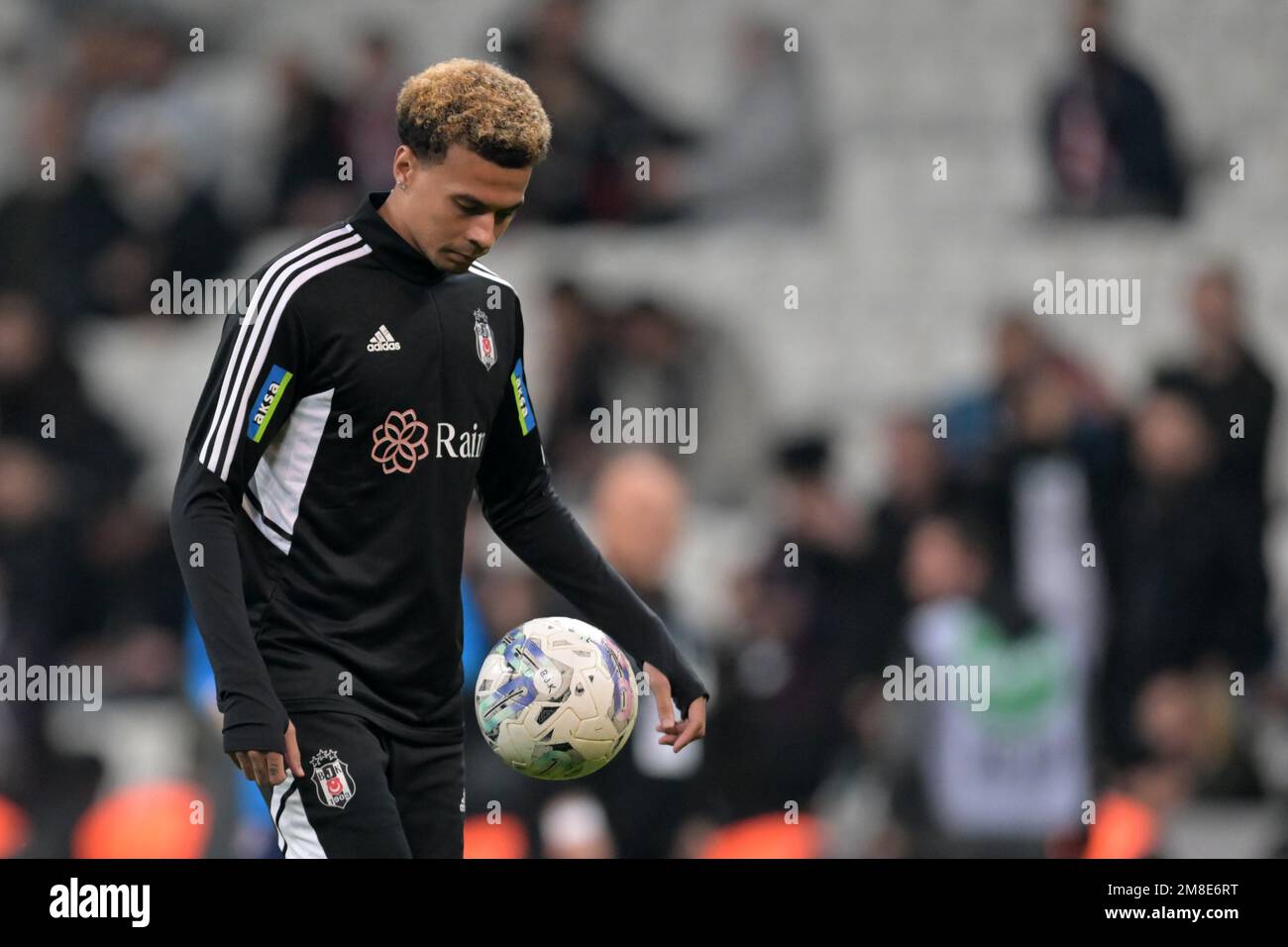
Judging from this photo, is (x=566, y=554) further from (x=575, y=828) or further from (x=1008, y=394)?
(x=1008, y=394)

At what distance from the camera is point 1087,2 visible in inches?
378

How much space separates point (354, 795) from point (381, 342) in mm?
825

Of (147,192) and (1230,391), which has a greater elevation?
(147,192)

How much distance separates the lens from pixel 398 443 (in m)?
3.71

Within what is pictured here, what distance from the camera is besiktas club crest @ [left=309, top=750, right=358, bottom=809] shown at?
360cm

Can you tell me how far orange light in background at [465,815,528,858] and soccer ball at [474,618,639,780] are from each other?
2.84m

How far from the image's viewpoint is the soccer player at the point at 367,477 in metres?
3.60

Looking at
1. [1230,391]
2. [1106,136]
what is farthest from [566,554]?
[1106,136]
